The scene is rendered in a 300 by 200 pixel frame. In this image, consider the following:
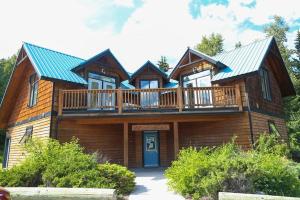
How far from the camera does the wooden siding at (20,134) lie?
43.3 feet

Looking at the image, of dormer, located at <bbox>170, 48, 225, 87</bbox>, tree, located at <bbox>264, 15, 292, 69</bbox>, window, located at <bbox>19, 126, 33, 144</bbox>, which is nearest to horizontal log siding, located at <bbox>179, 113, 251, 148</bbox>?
dormer, located at <bbox>170, 48, 225, 87</bbox>

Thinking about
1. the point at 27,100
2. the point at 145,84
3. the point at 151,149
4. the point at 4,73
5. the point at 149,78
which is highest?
the point at 4,73

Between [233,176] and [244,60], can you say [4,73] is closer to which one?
[244,60]

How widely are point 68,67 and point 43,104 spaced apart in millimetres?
2430

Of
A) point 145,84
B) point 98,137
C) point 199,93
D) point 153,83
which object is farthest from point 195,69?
point 98,137

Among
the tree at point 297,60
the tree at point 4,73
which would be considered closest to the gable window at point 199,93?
the tree at point 297,60

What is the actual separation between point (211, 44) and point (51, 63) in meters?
30.4

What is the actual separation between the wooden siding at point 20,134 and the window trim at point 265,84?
12026 millimetres

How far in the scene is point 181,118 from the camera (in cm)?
1296

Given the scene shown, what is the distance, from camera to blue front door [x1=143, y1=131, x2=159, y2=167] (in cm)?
1589

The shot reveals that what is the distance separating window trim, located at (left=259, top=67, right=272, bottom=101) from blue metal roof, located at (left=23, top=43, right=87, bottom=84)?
402 inches

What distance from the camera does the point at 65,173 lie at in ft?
26.7

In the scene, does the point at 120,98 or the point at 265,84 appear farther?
the point at 265,84

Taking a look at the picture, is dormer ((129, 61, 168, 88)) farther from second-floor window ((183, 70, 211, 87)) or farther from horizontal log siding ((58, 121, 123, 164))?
horizontal log siding ((58, 121, 123, 164))
